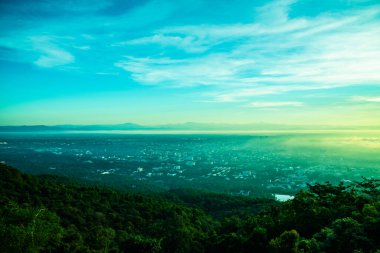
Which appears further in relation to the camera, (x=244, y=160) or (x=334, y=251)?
(x=244, y=160)

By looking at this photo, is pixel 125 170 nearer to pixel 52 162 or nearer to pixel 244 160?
pixel 52 162

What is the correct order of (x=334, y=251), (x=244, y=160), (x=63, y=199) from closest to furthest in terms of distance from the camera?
(x=334, y=251) < (x=63, y=199) < (x=244, y=160)

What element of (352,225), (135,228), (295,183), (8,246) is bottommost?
(295,183)

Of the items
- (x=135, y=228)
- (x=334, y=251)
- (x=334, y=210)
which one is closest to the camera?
(x=334, y=251)

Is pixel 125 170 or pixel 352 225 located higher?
pixel 352 225

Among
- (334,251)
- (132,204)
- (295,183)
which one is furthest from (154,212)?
(295,183)

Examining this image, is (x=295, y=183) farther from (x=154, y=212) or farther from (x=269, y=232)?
(x=269, y=232)
